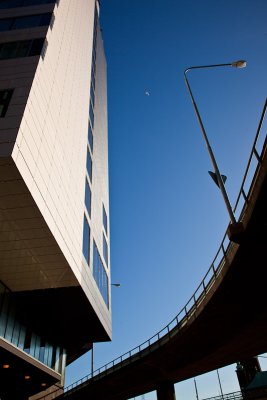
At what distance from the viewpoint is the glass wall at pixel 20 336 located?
23594 millimetres

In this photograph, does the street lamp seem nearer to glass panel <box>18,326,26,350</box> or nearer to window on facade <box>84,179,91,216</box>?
window on facade <box>84,179,91,216</box>

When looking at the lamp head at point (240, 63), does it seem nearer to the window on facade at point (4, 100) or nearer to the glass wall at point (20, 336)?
the window on facade at point (4, 100)

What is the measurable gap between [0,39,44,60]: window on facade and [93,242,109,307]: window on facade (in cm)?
1903

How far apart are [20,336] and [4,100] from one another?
711 inches

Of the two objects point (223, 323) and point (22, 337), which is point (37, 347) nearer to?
point (22, 337)

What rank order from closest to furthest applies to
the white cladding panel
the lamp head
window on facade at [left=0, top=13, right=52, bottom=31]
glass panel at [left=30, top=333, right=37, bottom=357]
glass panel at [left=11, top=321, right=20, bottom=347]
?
1. the lamp head
2. the white cladding panel
3. glass panel at [left=11, top=321, right=20, bottom=347]
4. window on facade at [left=0, top=13, right=52, bottom=31]
5. glass panel at [left=30, top=333, right=37, bottom=357]

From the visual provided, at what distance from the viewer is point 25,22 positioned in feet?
82.3

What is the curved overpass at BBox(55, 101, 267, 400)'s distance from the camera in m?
11.8

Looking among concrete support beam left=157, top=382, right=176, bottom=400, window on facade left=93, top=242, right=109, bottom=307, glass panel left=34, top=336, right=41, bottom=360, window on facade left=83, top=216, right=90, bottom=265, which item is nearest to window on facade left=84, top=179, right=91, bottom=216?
window on facade left=83, top=216, right=90, bottom=265

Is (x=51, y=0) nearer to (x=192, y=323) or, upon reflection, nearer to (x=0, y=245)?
(x=0, y=245)

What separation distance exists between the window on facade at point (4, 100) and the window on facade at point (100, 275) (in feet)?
61.6

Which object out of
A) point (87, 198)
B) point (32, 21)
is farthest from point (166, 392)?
point (32, 21)

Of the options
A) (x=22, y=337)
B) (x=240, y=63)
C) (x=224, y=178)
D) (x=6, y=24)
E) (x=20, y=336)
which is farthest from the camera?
(x=22, y=337)

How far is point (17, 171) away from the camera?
15.5m
